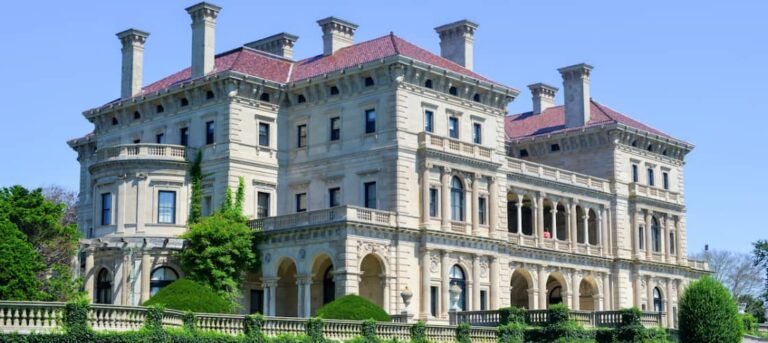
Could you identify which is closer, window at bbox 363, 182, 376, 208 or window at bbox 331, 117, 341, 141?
window at bbox 363, 182, 376, 208

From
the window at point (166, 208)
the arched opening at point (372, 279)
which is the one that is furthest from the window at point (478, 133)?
the window at point (166, 208)

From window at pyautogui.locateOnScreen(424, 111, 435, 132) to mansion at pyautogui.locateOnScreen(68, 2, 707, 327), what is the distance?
0.12m

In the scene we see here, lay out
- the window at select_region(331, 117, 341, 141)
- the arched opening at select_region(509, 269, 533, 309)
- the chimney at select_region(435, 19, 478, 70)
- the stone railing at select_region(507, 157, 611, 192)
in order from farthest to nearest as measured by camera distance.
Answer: the arched opening at select_region(509, 269, 533, 309) < the stone railing at select_region(507, 157, 611, 192) < the chimney at select_region(435, 19, 478, 70) < the window at select_region(331, 117, 341, 141)

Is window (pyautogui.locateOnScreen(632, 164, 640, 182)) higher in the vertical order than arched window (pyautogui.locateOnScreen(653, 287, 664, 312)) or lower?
higher

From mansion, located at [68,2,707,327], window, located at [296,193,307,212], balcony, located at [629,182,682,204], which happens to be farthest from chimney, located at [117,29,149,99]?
balcony, located at [629,182,682,204]

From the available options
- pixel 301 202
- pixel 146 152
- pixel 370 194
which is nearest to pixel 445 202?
pixel 370 194

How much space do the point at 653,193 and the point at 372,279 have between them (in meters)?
28.4

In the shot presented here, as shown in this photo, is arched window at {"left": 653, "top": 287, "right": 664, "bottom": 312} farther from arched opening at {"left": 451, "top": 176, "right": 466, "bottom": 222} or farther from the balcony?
arched opening at {"left": 451, "top": 176, "right": 466, "bottom": 222}

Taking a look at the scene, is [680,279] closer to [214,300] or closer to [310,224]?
[310,224]

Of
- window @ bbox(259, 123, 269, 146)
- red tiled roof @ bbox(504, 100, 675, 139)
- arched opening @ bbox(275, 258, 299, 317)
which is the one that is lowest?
arched opening @ bbox(275, 258, 299, 317)

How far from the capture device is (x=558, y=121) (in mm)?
82062

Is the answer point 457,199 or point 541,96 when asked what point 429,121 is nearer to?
point 457,199

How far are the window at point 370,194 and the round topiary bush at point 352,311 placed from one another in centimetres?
1320

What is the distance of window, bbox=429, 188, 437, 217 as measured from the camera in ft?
204
